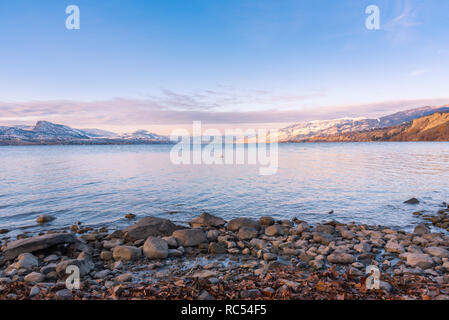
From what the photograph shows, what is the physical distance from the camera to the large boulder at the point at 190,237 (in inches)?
502

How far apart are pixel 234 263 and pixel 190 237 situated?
331 centimetres

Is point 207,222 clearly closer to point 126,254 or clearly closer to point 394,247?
point 126,254

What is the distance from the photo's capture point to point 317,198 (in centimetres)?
2395

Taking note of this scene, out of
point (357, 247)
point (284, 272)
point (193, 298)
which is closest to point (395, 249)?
point (357, 247)

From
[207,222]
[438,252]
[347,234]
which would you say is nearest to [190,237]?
[207,222]

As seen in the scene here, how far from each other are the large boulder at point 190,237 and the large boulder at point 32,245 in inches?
212

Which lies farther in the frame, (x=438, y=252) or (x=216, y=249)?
(x=216, y=249)

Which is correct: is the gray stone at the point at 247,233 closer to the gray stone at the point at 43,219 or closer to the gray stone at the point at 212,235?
the gray stone at the point at 212,235

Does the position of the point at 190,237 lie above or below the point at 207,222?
above

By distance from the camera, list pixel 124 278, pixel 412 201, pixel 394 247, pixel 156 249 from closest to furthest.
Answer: pixel 124 278 → pixel 156 249 → pixel 394 247 → pixel 412 201

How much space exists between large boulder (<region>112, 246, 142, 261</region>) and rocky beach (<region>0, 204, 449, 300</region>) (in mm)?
44

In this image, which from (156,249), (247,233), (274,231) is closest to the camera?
(156,249)

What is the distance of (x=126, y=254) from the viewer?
11.1 m
